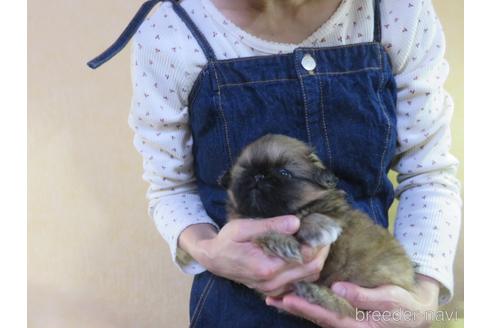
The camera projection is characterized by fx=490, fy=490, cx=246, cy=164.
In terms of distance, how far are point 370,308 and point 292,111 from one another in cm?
29

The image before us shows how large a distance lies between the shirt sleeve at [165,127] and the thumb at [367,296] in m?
0.25

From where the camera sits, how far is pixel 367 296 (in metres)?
0.62

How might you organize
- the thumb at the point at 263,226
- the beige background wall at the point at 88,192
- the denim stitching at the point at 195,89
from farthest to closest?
1. the beige background wall at the point at 88,192
2. the denim stitching at the point at 195,89
3. the thumb at the point at 263,226

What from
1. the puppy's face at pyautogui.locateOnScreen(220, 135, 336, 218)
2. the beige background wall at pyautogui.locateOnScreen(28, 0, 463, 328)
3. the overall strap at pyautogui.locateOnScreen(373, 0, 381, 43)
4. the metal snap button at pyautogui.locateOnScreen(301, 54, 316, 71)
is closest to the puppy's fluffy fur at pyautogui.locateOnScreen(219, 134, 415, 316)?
the puppy's face at pyautogui.locateOnScreen(220, 135, 336, 218)

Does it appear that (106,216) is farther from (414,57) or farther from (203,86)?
(414,57)

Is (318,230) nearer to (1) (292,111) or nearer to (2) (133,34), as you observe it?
(1) (292,111)

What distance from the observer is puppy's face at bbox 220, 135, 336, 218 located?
63 centimetres

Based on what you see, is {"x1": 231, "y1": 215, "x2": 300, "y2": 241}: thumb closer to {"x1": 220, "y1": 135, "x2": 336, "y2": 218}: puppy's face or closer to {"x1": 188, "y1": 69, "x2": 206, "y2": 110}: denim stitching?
{"x1": 220, "y1": 135, "x2": 336, "y2": 218}: puppy's face

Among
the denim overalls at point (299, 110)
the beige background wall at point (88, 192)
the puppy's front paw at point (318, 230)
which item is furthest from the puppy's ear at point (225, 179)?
the beige background wall at point (88, 192)

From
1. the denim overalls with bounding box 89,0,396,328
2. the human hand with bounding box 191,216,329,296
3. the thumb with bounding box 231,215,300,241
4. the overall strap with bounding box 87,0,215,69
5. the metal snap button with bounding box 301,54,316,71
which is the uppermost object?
the overall strap with bounding box 87,0,215,69

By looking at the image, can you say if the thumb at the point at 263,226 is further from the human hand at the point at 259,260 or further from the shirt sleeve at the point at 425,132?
the shirt sleeve at the point at 425,132

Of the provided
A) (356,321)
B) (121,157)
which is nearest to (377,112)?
(356,321)

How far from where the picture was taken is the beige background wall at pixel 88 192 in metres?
0.96

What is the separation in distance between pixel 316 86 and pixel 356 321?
324 millimetres
